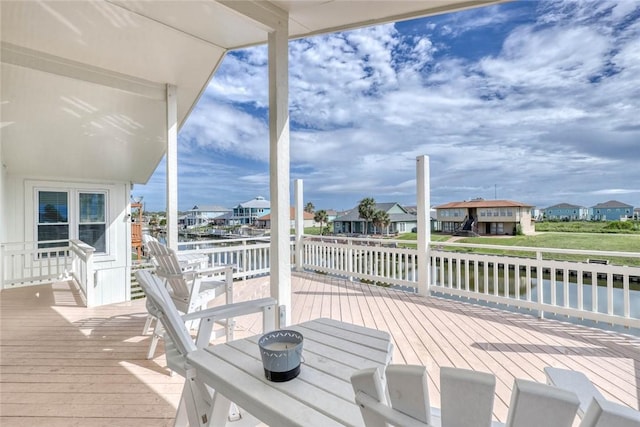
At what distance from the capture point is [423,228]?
4562 millimetres

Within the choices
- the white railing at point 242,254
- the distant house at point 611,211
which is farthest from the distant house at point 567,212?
the white railing at point 242,254

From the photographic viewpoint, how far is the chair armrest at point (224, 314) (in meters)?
1.68

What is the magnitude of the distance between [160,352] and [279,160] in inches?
82.1

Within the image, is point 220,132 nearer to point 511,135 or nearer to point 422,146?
point 422,146

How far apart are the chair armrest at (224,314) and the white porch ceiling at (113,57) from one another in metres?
2.01

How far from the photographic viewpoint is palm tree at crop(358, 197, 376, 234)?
894 cm

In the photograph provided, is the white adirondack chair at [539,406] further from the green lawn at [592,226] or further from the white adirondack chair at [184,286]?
the green lawn at [592,226]

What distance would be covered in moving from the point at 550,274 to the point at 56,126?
289 inches

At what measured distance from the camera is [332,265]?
6.05 m

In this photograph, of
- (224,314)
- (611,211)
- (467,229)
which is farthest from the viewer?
(611,211)

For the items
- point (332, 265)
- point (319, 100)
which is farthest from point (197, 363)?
point (319, 100)

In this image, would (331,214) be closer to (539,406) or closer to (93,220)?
(93,220)

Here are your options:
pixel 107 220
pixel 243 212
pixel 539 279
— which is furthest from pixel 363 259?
pixel 107 220

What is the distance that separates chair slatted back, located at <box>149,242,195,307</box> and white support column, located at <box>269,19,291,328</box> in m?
0.89
